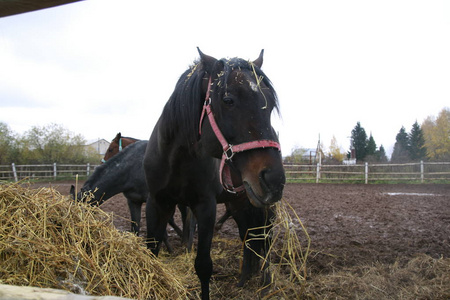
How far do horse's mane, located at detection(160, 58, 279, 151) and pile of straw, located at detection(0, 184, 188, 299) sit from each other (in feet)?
3.18

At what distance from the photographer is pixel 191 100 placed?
2.47m

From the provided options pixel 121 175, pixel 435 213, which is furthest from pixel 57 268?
pixel 435 213

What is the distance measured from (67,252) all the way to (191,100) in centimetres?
144

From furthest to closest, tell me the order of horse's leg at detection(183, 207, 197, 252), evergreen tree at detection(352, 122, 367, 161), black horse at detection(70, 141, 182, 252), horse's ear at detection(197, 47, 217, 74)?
evergreen tree at detection(352, 122, 367, 161) < black horse at detection(70, 141, 182, 252) < horse's leg at detection(183, 207, 197, 252) < horse's ear at detection(197, 47, 217, 74)

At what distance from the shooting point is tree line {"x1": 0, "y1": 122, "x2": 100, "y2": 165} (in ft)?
76.3

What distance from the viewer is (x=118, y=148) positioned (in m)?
7.64

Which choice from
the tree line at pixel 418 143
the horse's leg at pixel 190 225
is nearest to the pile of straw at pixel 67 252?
the horse's leg at pixel 190 225

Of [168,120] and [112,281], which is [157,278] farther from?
[168,120]

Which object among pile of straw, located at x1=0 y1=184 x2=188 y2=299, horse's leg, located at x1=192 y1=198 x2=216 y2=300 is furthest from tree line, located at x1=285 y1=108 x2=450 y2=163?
pile of straw, located at x1=0 y1=184 x2=188 y2=299

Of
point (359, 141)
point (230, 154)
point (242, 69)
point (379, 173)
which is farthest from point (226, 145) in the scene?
point (359, 141)

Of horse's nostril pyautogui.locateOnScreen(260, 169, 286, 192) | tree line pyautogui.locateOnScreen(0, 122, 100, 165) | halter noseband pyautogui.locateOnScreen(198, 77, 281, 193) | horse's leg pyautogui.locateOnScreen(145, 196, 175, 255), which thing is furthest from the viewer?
tree line pyautogui.locateOnScreen(0, 122, 100, 165)

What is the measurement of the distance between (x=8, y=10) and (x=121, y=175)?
4554mm

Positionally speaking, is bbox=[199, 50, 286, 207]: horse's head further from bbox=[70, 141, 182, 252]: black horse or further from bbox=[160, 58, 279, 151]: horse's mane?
bbox=[70, 141, 182, 252]: black horse

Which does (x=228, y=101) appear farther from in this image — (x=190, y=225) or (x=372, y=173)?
(x=372, y=173)
